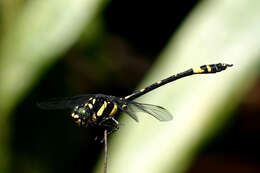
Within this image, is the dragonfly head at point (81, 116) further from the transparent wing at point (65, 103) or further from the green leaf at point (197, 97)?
the green leaf at point (197, 97)

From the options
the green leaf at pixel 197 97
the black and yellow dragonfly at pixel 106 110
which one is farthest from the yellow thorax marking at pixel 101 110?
the green leaf at pixel 197 97

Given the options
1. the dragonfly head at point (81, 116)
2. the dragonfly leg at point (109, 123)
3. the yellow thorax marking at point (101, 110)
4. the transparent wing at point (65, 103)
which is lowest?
the dragonfly leg at point (109, 123)

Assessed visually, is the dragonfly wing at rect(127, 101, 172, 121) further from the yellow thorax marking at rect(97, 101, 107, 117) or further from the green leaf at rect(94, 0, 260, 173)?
the green leaf at rect(94, 0, 260, 173)

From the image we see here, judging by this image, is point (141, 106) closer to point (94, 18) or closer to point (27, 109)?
point (94, 18)

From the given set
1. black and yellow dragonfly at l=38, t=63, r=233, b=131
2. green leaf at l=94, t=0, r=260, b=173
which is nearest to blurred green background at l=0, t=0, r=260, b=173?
green leaf at l=94, t=0, r=260, b=173

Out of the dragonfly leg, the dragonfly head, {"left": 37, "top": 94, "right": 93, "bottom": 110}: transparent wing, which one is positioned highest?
{"left": 37, "top": 94, "right": 93, "bottom": 110}: transparent wing

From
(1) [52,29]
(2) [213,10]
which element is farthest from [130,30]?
(2) [213,10]

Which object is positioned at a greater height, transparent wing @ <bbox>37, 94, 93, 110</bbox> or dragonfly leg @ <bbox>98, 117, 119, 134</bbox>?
transparent wing @ <bbox>37, 94, 93, 110</bbox>
